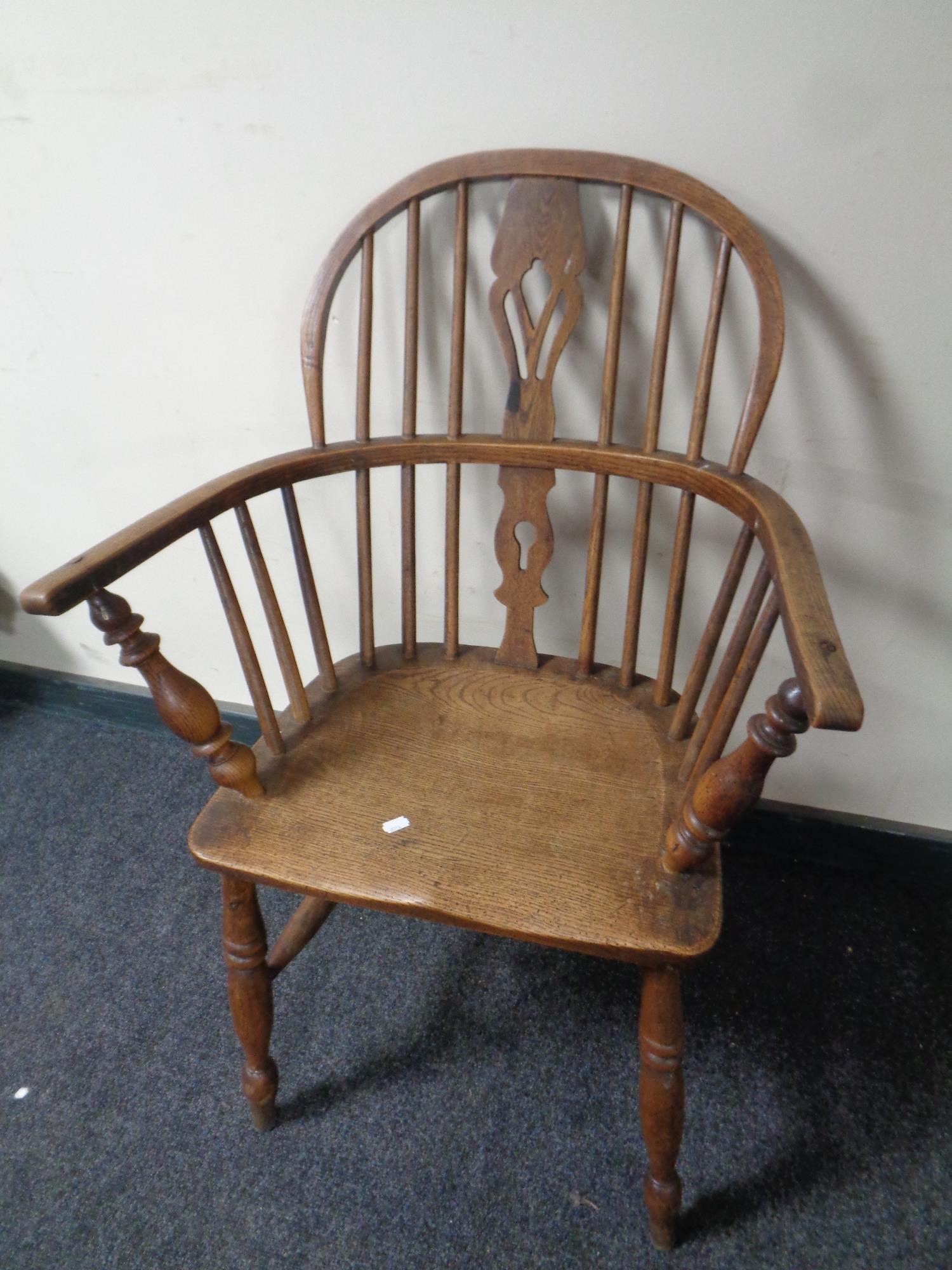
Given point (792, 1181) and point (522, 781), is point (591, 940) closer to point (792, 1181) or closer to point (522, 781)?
point (522, 781)

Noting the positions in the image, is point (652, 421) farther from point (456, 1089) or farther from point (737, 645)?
point (456, 1089)

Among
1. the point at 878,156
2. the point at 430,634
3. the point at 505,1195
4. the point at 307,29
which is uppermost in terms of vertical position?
the point at 307,29

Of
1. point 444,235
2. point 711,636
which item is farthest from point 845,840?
point 444,235

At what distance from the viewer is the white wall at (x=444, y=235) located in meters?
0.76

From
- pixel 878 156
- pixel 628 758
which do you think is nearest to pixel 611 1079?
pixel 628 758

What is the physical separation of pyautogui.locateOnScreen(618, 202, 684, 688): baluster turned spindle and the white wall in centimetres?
8

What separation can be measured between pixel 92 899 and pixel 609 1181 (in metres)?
0.85

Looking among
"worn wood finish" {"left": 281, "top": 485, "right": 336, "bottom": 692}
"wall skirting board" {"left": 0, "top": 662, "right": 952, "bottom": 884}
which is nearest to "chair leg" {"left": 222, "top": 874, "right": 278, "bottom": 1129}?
"worn wood finish" {"left": 281, "top": 485, "right": 336, "bottom": 692}

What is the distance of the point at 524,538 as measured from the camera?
3.35 ft

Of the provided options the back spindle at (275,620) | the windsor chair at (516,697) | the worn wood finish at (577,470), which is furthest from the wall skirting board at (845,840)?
the back spindle at (275,620)

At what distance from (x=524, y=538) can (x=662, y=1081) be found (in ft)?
2.09

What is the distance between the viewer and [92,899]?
3.96 ft

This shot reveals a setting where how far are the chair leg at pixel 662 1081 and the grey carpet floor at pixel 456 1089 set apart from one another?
0.37 feet

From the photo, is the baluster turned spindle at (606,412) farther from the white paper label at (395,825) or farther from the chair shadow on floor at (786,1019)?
the chair shadow on floor at (786,1019)
